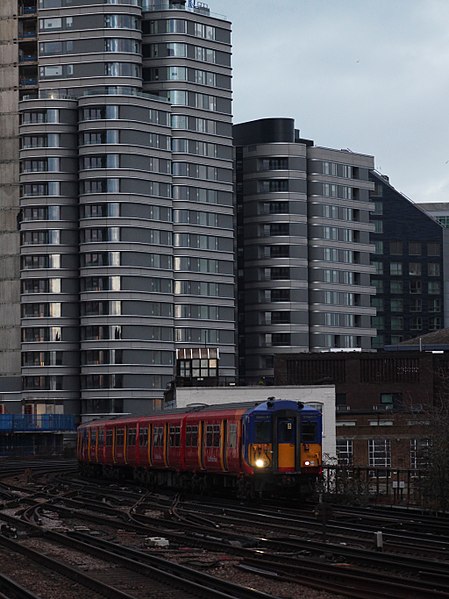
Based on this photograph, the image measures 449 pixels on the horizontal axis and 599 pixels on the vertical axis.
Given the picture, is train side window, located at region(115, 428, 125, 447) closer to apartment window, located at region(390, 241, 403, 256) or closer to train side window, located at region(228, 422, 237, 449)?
train side window, located at region(228, 422, 237, 449)

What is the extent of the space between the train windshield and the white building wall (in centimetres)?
3028

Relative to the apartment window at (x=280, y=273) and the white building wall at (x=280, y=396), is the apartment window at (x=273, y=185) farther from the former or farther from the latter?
the white building wall at (x=280, y=396)

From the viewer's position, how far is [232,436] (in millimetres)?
45500

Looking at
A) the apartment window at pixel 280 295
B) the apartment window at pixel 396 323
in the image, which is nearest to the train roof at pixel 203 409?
the apartment window at pixel 280 295

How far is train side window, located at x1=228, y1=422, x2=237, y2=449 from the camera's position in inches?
1778

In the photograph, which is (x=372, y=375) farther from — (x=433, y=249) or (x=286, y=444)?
Answer: (x=433, y=249)

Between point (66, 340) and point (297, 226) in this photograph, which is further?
A: point (297, 226)

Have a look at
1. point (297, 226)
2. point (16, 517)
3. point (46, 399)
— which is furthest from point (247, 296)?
point (16, 517)

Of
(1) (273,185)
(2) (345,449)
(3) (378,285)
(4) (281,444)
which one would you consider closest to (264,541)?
(4) (281,444)

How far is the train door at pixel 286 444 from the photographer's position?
43812mm

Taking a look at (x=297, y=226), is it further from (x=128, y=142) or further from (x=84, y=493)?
(x=84, y=493)

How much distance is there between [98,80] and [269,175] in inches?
1031

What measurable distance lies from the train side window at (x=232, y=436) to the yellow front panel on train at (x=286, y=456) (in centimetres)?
196

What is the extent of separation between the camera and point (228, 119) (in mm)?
152750
